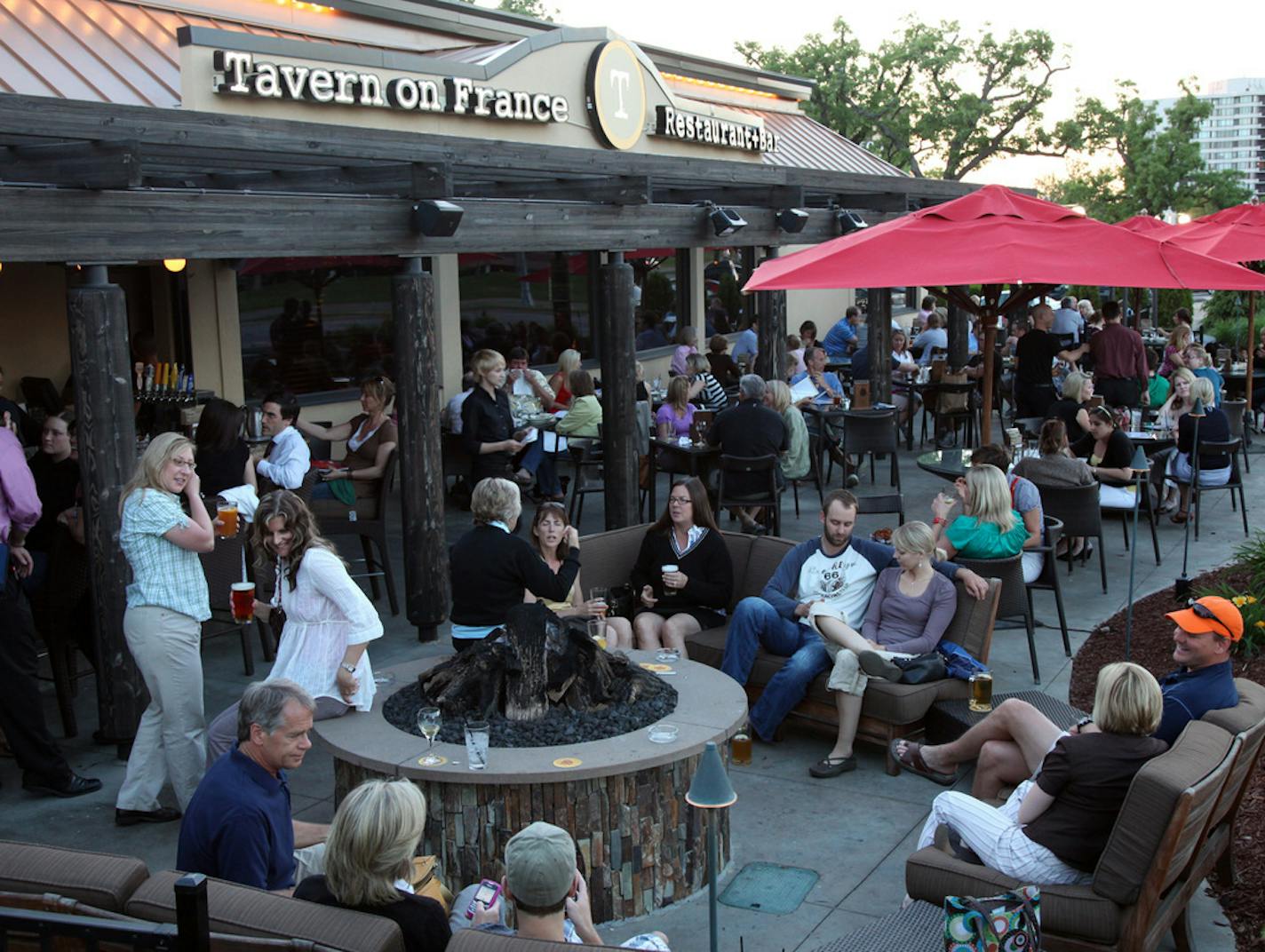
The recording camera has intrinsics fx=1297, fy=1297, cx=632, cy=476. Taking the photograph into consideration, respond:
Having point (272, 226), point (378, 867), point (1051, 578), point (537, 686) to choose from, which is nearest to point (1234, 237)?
point (1051, 578)

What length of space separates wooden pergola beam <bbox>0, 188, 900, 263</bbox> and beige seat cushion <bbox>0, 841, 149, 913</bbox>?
3312 millimetres

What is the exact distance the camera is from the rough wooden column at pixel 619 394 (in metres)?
10.3

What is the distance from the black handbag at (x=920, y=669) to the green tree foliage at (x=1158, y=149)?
37487 mm

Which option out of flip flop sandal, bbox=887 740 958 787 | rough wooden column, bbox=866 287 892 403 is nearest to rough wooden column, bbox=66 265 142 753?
flip flop sandal, bbox=887 740 958 787

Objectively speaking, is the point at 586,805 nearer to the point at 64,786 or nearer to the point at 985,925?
the point at 985,925

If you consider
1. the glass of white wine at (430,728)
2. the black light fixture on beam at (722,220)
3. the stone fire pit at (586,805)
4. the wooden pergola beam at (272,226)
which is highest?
the black light fixture on beam at (722,220)

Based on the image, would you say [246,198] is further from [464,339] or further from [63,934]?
[464,339]

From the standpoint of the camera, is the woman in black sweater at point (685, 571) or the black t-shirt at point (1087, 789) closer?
the black t-shirt at point (1087, 789)

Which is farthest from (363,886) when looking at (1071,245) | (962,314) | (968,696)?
(962,314)

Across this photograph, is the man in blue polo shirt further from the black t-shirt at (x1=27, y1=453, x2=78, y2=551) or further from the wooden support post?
the wooden support post

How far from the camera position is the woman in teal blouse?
7488 millimetres

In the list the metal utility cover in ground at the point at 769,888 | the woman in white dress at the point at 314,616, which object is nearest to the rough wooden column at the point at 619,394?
the woman in white dress at the point at 314,616

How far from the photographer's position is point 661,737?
5098 millimetres

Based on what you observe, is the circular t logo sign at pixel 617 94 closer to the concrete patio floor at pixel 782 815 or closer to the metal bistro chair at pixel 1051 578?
the concrete patio floor at pixel 782 815
